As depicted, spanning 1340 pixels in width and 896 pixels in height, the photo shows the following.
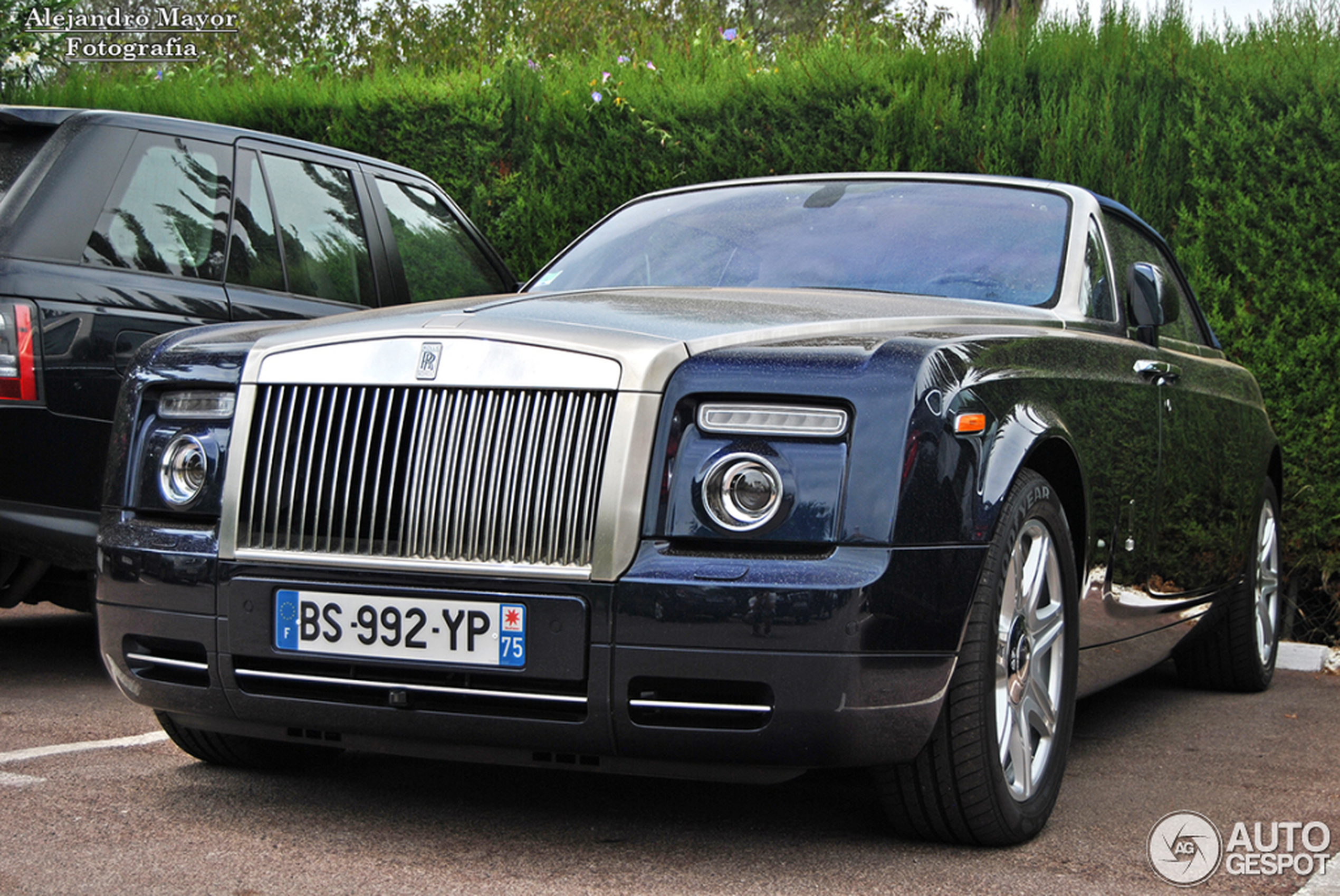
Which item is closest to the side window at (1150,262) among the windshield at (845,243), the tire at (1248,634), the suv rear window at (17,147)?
the windshield at (845,243)

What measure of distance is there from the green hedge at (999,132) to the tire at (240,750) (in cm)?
480

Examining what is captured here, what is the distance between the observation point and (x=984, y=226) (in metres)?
4.33

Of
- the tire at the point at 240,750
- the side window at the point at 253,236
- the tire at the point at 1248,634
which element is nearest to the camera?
the tire at the point at 240,750

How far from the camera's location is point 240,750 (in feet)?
12.3

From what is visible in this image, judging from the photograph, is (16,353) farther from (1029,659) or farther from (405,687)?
(1029,659)

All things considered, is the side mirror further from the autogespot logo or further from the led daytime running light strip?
the led daytime running light strip

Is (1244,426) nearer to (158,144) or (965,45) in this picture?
(965,45)

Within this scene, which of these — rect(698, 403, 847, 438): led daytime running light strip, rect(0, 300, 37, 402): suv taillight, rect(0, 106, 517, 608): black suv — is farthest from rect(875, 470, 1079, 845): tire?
rect(0, 300, 37, 402): suv taillight

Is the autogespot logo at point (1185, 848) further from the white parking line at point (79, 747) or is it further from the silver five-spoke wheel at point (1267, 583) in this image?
the white parking line at point (79, 747)

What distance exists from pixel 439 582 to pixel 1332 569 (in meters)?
5.29

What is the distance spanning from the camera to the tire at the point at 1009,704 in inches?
118

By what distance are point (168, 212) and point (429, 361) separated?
2466 millimetres

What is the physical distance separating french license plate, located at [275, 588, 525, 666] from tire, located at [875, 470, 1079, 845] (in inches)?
33.1

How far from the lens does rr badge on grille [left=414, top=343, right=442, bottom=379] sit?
119 inches
